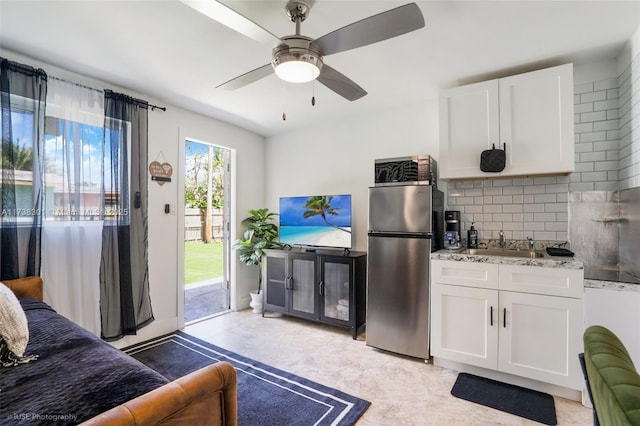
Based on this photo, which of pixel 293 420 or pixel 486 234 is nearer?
pixel 293 420

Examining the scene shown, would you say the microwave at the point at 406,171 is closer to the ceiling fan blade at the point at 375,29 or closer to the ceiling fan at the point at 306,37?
the ceiling fan at the point at 306,37

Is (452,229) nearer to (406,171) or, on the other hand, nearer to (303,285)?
(406,171)

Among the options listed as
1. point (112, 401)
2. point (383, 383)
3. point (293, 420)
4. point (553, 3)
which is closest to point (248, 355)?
point (293, 420)

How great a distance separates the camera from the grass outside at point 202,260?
6184mm

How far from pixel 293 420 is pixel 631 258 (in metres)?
2.63

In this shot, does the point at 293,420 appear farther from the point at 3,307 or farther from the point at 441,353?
the point at 3,307

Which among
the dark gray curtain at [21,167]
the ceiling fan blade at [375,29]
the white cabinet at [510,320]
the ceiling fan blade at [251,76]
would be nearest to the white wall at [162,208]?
the dark gray curtain at [21,167]

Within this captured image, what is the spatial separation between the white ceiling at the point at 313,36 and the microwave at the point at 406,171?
0.71 metres

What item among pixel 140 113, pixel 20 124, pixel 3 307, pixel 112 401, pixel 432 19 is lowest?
pixel 112 401

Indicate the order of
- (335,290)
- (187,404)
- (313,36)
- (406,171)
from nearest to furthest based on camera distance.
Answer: (187,404) < (313,36) < (406,171) < (335,290)

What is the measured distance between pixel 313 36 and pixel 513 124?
1.75m

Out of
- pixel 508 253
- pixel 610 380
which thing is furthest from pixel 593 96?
pixel 610 380

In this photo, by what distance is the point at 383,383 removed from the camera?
2.29 m

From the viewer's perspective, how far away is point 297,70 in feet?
5.52
